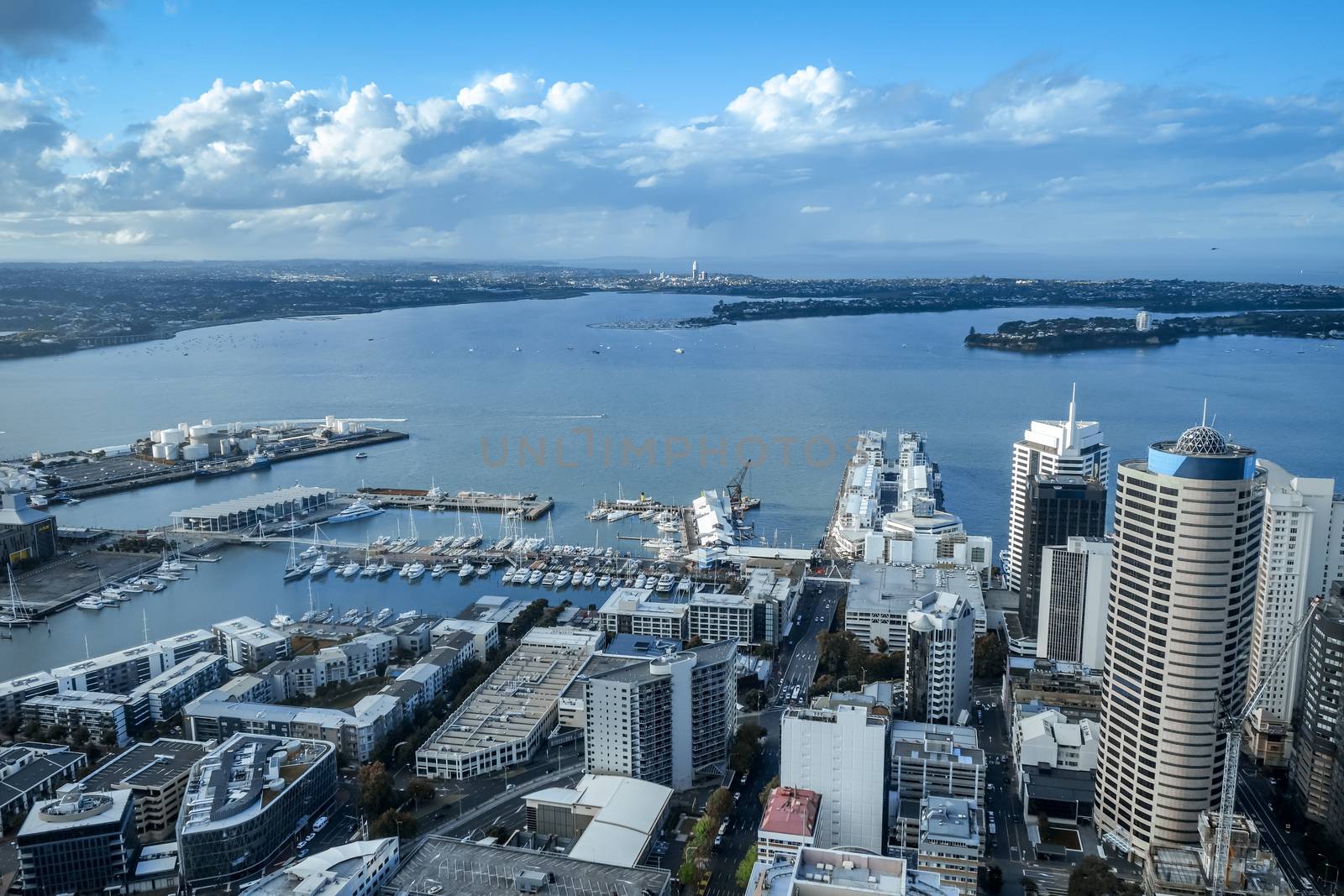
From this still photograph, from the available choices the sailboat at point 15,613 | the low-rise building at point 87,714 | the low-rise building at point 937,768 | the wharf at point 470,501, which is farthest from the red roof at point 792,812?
the wharf at point 470,501

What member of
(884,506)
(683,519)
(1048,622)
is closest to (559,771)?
(1048,622)

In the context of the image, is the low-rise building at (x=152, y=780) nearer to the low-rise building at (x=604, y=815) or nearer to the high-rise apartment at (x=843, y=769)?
the low-rise building at (x=604, y=815)

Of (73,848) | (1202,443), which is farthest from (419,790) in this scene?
(1202,443)

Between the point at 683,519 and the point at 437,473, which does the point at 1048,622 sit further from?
the point at 437,473

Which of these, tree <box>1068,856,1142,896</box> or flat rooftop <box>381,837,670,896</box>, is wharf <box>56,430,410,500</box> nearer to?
flat rooftop <box>381,837,670,896</box>

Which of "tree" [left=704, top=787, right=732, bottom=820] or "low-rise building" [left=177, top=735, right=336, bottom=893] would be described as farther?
"tree" [left=704, top=787, right=732, bottom=820]

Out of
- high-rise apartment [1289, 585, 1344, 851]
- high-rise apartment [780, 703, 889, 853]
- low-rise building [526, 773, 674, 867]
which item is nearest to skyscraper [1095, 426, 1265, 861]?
high-rise apartment [1289, 585, 1344, 851]
